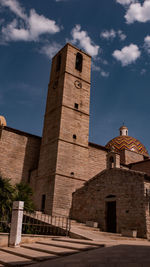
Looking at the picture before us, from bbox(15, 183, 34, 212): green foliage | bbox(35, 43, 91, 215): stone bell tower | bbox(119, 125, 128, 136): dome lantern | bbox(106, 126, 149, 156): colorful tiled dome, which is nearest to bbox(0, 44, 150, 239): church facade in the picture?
bbox(35, 43, 91, 215): stone bell tower

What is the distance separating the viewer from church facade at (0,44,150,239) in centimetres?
1467

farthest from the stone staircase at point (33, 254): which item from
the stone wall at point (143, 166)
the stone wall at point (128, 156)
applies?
the stone wall at point (128, 156)

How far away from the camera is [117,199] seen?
14.0m

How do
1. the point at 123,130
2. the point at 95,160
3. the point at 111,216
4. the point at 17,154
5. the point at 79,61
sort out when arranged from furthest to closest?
1. the point at 123,130
2. the point at 79,61
3. the point at 95,160
4. the point at 17,154
5. the point at 111,216

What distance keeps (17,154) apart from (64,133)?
4807mm

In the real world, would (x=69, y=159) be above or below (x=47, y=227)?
above

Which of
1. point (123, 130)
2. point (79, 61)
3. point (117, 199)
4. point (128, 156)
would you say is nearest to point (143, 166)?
point (128, 156)

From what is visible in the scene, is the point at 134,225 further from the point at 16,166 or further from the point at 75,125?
the point at 16,166

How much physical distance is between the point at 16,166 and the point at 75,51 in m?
12.9

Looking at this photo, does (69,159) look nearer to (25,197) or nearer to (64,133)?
(64,133)

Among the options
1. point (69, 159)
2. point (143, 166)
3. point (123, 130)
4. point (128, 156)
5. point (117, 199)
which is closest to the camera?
point (117, 199)

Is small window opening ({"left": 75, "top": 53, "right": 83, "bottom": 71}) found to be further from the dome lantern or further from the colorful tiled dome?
the dome lantern

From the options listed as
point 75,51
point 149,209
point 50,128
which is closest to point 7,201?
point 149,209

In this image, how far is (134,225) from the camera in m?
12.6
